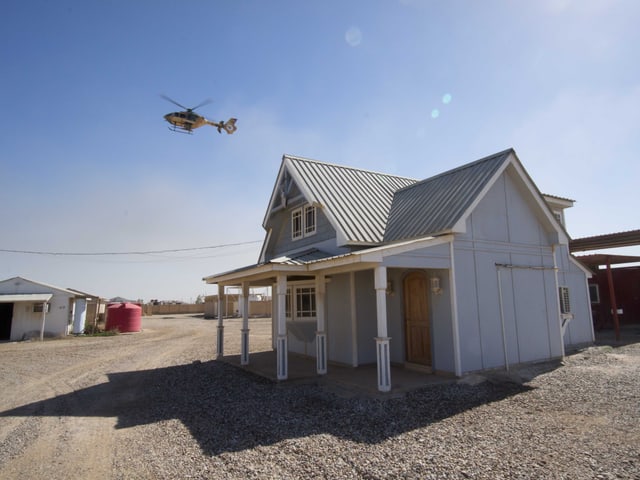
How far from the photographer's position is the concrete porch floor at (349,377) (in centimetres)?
789

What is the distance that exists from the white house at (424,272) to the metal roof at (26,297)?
15569 mm

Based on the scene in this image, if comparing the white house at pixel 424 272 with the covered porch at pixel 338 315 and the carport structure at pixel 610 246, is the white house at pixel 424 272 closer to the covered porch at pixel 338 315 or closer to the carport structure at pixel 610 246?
the covered porch at pixel 338 315

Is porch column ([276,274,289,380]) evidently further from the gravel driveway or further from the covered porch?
the gravel driveway

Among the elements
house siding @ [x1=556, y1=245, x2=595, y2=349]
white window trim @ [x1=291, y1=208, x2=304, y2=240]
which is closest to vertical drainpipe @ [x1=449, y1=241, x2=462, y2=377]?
white window trim @ [x1=291, y1=208, x2=304, y2=240]

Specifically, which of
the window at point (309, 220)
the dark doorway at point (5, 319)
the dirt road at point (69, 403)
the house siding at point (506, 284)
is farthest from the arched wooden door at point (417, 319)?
the dark doorway at point (5, 319)

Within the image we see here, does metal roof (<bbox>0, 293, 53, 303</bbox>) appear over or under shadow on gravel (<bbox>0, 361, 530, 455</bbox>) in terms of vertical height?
over

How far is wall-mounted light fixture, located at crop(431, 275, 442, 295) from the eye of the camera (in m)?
9.03

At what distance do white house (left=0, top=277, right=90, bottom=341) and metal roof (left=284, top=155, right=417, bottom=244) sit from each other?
1916 centimetres

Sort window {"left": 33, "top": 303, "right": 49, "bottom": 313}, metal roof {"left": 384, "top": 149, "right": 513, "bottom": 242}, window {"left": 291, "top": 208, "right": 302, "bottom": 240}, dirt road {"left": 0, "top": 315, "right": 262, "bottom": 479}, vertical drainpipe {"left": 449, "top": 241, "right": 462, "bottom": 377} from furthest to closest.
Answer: window {"left": 33, "top": 303, "right": 49, "bottom": 313} → window {"left": 291, "top": 208, "right": 302, "bottom": 240} → metal roof {"left": 384, "top": 149, "right": 513, "bottom": 242} → vertical drainpipe {"left": 449, "top": 241, "right": 462, "bottom": 377} → dirt road {"left": 0, "top": 315, "right": 262, "bottom": 479}

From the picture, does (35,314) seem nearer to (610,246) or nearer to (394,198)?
(394,198)

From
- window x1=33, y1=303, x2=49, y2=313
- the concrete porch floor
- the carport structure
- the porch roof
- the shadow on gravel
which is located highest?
the carport structure

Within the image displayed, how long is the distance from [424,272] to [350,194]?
13.6 feet

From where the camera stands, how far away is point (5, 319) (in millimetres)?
23906

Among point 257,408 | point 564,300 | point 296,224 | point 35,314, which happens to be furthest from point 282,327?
point 35,314
